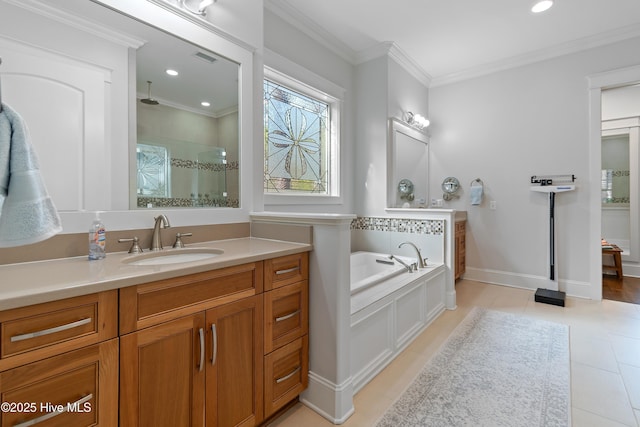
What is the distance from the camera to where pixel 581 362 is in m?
2.02

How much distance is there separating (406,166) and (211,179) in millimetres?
2630

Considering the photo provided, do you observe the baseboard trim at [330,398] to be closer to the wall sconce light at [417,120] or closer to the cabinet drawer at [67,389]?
the cabinet drawer at [67,389]

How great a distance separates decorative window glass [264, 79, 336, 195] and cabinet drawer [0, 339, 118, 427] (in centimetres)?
190

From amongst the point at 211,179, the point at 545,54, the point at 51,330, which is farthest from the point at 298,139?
the point at 545,54

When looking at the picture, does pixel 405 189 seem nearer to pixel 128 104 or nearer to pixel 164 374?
pixel 128 104

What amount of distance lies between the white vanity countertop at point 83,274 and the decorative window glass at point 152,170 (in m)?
0.35

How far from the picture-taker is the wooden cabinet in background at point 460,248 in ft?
11.8

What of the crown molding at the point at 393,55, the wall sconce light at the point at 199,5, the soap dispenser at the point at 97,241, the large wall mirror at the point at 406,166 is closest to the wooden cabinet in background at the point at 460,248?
the large wall mirror at the point at 406,166

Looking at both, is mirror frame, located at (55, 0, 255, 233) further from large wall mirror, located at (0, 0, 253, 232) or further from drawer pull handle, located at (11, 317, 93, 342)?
drawer pull handle, located at (11, 317, 93, 342)

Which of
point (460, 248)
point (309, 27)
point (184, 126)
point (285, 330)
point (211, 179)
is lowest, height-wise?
point (285, 330)

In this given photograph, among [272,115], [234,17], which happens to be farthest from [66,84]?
[272,115]

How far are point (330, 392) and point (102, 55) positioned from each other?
200 cm

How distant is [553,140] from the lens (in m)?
3.42

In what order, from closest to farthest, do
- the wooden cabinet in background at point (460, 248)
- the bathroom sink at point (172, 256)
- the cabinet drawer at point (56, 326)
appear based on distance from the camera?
the cabinet drawer at point (56, 326) → the bathroom sink at point (172, 256) → the wooden cabinet in background at point (460, 248)
